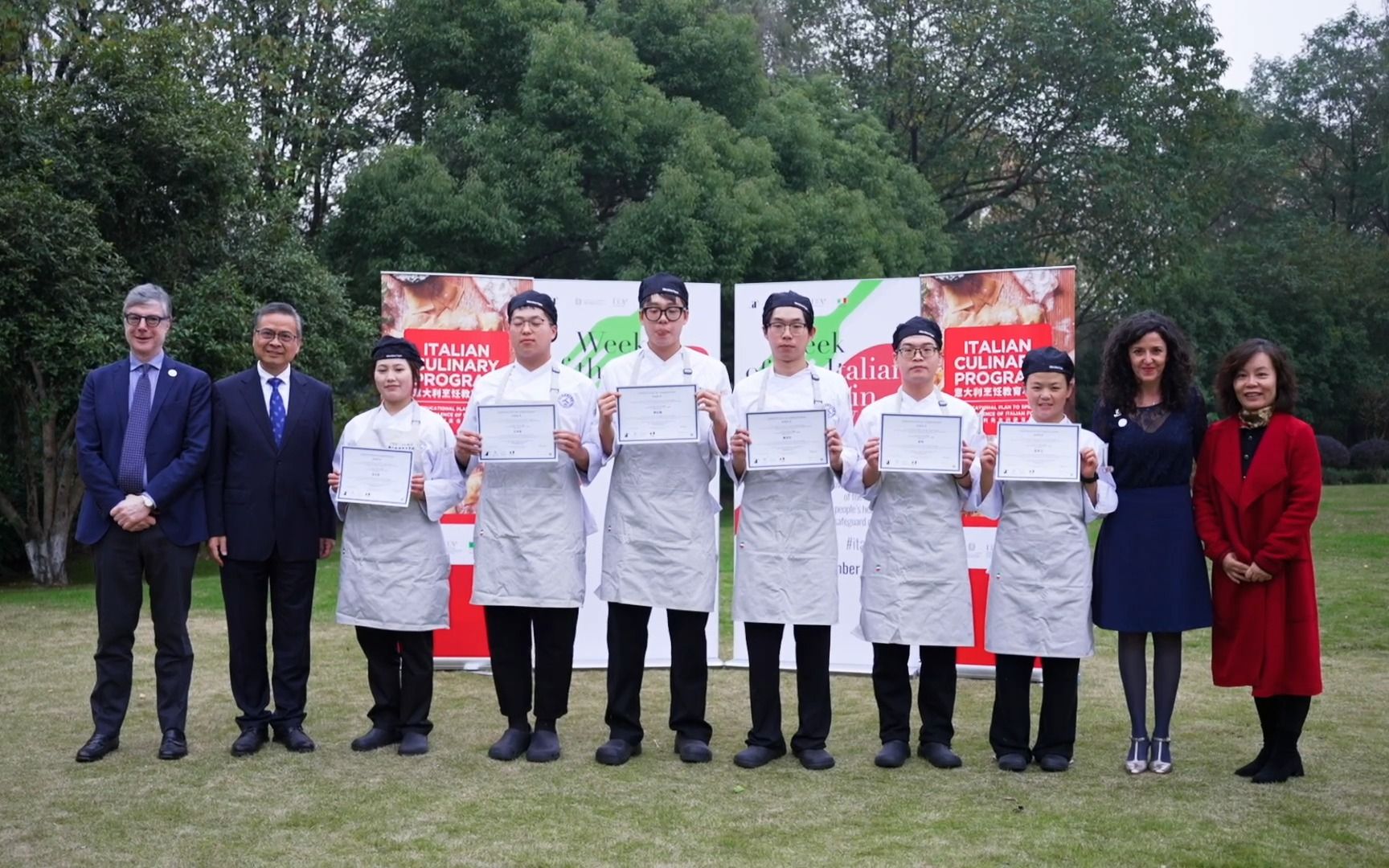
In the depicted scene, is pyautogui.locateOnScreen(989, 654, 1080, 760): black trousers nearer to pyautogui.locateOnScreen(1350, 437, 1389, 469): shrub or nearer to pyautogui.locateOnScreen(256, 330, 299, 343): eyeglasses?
pyautogui.locateOnScreen(256, 330, 299, 343): eyeglasses

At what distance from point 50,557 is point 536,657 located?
1122 cm

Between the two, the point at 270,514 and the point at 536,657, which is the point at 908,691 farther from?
the point at 270,514

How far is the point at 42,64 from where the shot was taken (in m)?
14.7

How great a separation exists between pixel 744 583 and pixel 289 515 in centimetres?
198

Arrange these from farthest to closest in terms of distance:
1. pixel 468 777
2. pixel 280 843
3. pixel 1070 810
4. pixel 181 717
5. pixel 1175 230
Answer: pixel 1175 230 < pixel 181 717 < pixel 468 777 < pixel 1070 810 < pixel 280 843

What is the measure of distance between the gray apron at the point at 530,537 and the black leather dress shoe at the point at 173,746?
4.68ft

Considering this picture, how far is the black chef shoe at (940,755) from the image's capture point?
570cm

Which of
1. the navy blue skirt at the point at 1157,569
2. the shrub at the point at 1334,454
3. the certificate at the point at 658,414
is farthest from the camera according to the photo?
the shrub at the point at 1334,454

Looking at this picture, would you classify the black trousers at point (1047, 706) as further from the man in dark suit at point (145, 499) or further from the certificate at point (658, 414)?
the man in dark suit at point (145, 499)

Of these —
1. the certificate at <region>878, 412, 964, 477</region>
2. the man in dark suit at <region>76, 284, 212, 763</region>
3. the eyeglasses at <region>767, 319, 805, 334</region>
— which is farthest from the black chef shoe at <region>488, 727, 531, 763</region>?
the eyeglasses at <region>767, 319, 805, 334</region>

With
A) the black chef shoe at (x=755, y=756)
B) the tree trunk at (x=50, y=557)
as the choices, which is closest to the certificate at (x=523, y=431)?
the black chef shoe at (x=755, y=756)

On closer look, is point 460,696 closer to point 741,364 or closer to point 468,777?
point 468,777

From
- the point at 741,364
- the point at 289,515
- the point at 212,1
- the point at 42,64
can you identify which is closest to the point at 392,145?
the point at 212,1

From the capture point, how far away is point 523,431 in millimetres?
5688
